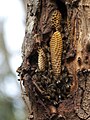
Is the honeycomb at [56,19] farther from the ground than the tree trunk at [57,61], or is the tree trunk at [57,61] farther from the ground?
the honeycomb at [56,19]

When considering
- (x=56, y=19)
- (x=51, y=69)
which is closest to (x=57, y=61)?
(x=51, y=69)

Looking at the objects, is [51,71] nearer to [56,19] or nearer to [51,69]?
[51,69]

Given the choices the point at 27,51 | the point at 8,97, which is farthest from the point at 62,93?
the point at 8,97

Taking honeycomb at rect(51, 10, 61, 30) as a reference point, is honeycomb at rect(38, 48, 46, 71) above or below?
below

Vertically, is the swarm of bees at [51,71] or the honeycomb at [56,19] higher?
the honeycomb at [56,19]

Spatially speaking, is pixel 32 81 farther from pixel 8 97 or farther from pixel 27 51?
pixel 8 97

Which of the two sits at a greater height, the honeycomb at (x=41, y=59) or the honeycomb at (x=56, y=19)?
the honeycomb at (x=56, y=19)
